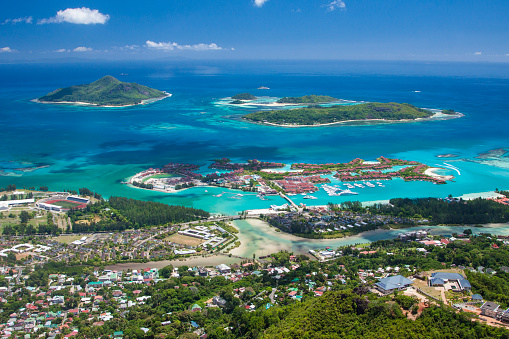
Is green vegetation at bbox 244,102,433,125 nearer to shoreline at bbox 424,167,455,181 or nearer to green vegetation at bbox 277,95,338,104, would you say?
green vegetation at bbox 277,95,338,104

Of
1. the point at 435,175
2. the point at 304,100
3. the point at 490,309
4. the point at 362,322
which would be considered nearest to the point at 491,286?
the point at 490,309

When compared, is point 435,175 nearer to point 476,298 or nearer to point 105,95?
point 476,298

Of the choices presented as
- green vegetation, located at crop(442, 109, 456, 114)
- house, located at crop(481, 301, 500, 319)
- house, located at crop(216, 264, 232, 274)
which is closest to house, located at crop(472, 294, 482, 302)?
house, located at crop(481, 301, 500, 319)

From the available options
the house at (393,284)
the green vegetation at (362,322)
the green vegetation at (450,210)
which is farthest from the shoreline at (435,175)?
the green vegetation at (362,322)

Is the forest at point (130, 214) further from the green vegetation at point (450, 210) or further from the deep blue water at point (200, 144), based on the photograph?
the green vegetation at point (450, 210)

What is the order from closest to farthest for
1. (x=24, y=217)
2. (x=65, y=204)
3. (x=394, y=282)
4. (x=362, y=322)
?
(x=362, y=322) → (x=394, y=282) → (x=24, y=217) → (x=65, y=204)
